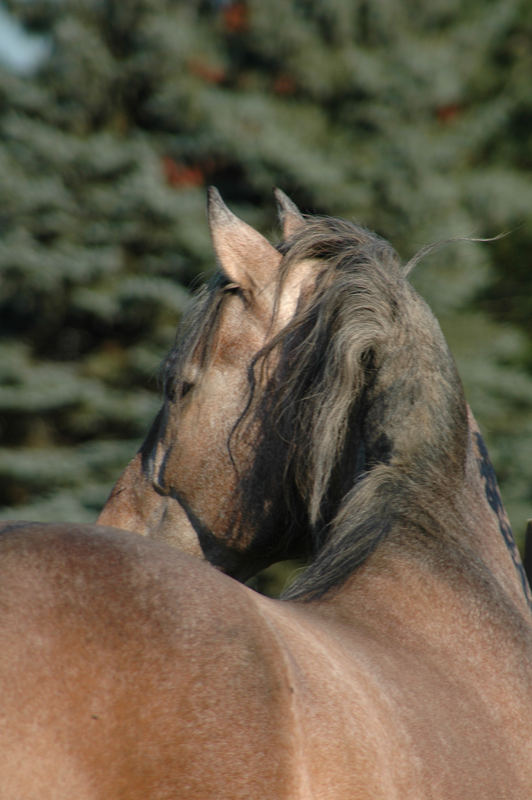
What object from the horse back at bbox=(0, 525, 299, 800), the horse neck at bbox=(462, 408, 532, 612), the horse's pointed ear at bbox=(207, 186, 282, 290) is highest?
the horse's pointed ear at bbox=(207, 186, 282, 290)

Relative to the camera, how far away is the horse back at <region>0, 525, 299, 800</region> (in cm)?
64

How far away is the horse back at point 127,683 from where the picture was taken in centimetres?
64

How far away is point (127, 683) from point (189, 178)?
197 inches

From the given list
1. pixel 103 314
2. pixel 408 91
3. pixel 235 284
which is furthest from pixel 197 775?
pixel 408 91

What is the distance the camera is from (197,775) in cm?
67

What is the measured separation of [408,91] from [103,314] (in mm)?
2285

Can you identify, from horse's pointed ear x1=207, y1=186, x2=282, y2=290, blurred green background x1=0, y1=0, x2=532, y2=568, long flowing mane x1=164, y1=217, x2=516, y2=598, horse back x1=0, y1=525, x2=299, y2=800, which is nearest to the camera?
horse back x1=0, y1=525, x2=299, y2=800

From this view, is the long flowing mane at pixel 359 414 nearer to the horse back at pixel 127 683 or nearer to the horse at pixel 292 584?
the horse at pixel 292 584

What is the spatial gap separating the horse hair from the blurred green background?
345 cm

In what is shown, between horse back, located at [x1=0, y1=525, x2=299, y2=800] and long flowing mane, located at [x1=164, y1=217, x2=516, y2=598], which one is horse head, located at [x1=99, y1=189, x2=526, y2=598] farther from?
horse back, located at [x1=0, y1=525, x2=299, y2=800]

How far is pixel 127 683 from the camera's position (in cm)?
67

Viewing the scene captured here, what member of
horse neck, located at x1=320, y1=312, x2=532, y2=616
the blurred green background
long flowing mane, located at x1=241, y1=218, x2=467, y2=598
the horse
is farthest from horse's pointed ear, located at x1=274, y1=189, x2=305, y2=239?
the blurred green background

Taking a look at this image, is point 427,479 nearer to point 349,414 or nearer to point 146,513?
point 349,414

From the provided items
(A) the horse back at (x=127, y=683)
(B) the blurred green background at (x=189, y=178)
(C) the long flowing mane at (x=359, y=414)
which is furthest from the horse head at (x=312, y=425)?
(B) the blurred green background at (x=189, y=178)
